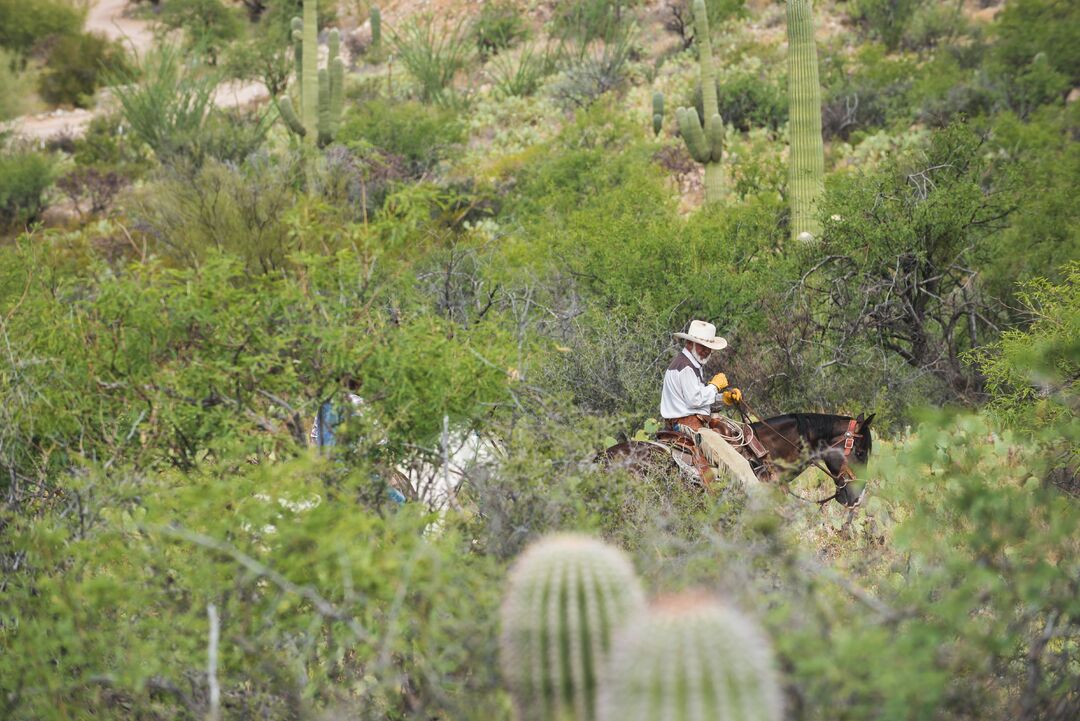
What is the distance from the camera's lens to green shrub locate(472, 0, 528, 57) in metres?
34.2

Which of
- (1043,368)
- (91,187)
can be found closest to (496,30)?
(91,187)

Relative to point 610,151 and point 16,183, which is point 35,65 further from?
point 610,151

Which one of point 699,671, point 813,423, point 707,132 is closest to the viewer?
point 699,671

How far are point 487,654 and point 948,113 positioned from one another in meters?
21.2

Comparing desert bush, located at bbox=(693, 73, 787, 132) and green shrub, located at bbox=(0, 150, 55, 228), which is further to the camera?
green shrub, located at bbox=(0, 150, 55, 228)

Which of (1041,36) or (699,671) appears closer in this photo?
(699,671)

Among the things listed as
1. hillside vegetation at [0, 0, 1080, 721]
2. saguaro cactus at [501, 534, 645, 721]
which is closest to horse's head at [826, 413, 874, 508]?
hillside vegetation at [0, 0, 1080, 721]

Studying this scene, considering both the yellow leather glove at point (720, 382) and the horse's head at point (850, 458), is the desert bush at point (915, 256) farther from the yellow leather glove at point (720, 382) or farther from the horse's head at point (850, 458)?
the yellow leather glove at point (720, 382)

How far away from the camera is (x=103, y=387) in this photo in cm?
649

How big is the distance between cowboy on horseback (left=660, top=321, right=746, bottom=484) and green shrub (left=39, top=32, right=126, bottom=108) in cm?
3469

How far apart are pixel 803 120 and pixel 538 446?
871 cm

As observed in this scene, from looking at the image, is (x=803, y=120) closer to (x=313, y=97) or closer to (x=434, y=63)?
(x=313, y=97)

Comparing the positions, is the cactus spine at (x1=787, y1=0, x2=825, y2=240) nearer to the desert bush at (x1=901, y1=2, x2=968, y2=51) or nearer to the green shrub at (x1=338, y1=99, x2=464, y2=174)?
the green shrub at (x1=338, y1=99, x2=464, y2=174)

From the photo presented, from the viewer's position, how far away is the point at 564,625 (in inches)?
142
